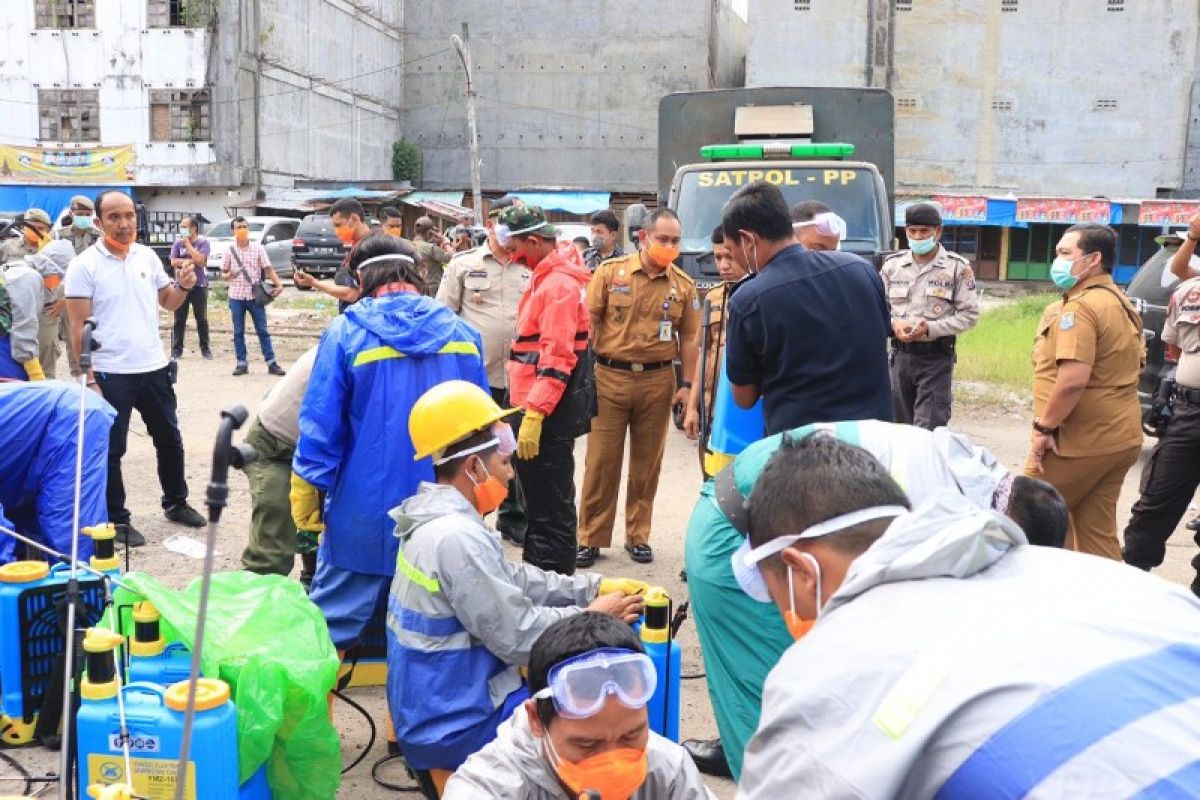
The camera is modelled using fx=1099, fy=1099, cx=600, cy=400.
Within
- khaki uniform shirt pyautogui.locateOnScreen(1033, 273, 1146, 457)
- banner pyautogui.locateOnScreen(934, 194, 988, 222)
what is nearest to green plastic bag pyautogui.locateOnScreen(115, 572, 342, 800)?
khaki uniform shirt pyautogui.locateOnScreen(1033, 273, 1146, 457)

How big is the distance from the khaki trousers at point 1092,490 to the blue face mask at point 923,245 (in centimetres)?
281

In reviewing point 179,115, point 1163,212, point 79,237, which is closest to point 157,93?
point 179,115

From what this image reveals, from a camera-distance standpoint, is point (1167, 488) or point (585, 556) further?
point (585, 556)

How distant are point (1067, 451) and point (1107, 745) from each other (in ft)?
13.2

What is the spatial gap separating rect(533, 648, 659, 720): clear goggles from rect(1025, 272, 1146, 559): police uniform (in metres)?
2.89

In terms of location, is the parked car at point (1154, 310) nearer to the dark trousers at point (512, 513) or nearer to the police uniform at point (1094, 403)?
the police uniform at point (1094, 403)

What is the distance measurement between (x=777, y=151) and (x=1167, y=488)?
16.2 feet

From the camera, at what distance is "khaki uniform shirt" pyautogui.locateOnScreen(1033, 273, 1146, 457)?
15.6ft

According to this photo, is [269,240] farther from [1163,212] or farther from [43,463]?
[1163,212]

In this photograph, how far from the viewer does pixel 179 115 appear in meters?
34.4

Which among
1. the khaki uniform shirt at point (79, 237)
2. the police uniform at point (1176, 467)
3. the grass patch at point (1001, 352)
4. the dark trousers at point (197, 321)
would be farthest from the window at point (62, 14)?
the police uniform at point (1176, 467)

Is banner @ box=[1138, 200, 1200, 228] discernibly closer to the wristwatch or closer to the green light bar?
the green light bar

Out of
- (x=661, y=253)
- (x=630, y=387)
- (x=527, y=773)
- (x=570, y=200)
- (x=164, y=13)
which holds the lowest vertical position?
(x=527, y=773)

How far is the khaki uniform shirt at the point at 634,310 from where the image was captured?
627 cm
